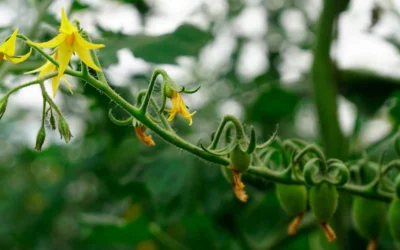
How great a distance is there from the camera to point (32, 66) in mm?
1257

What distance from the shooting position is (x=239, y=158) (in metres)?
0.77

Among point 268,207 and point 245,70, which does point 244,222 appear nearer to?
point 268,207

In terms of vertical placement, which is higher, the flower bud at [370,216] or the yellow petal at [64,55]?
the yellow petal at [64,55]

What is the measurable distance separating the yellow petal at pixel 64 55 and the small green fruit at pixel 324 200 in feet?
1.19

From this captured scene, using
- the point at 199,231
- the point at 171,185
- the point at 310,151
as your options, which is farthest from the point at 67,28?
the point at 199,231

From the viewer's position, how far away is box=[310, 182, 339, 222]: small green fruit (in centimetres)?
85

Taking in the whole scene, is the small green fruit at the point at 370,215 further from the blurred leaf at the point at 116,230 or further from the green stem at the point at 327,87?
the blurred leaf at the point at 116,230

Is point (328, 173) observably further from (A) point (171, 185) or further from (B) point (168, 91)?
(A) point (171, 185)

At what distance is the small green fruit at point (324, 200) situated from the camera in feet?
2.78

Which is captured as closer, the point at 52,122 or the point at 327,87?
the point at 52,122

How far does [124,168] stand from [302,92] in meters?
0.51

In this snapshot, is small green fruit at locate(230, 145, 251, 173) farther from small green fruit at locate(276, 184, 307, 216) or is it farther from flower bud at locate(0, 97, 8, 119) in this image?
flower bud at locate(0, 97, 8, 119)

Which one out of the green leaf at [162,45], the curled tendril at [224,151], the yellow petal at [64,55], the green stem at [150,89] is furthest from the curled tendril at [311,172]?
the green leaf at [162,45]

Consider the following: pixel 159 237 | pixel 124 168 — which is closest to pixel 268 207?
pixel 159 237
